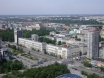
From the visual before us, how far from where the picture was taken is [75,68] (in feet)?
47.7

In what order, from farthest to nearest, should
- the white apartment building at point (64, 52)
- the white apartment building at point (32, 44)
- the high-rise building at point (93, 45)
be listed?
the white apartment building at point (32, 44) → the white apartment building at point (64, 52) → the high-rise building at point (93, 45)

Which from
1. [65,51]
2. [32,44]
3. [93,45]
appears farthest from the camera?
[32,44]

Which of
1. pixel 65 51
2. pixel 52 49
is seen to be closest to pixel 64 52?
pixel 65 51

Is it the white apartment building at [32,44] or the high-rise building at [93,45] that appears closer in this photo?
the high-rise building at [93,45]

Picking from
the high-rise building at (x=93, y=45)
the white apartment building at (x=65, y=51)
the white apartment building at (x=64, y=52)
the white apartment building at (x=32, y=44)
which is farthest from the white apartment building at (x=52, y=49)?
the high-rise building at (x=93, y=45)

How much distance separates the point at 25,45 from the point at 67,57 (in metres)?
6.81

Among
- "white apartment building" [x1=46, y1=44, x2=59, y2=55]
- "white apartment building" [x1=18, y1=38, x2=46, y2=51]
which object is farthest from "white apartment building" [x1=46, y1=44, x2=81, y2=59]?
"white apartment building" [x1=18, y1=38, x2=46, y2=51]

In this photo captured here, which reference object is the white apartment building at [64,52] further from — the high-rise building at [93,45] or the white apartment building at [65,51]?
the high-rise building at [93,45]

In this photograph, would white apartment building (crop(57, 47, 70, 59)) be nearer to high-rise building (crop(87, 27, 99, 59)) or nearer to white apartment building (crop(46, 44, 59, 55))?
white apartment building (crop(46, 44, 59, 55))

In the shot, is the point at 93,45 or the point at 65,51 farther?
the point at 65,51

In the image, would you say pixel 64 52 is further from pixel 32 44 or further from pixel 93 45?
pixel 32 44

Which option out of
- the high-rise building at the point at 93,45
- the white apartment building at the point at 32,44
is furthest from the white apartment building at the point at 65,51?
the high-rise building at the point at 93,45

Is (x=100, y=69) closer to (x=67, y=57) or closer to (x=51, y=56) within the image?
(x=67, y=57)

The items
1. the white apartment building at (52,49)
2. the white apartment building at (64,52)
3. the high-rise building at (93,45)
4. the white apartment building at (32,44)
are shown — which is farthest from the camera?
the white apartment building at (32,44)
